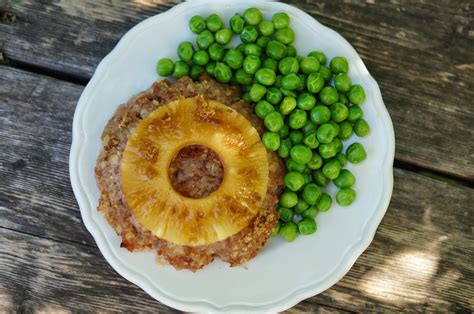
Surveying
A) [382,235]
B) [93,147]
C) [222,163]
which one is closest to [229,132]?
[222,163]

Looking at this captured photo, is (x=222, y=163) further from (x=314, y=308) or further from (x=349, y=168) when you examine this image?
(x=314, y=308)

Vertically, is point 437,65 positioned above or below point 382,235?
above

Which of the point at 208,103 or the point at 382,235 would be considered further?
the point at 382,235

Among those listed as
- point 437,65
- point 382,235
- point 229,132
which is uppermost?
point 437,65

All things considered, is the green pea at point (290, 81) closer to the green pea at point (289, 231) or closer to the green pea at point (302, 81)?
the green pea at point (302, 81)

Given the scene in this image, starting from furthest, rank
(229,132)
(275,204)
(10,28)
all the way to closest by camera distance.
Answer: (10,28) < (275,204) < (229,132)

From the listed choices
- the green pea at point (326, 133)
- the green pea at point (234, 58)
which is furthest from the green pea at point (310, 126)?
the green pea at point (234, 58)

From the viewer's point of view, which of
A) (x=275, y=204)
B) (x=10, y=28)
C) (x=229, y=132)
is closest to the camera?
(x=229, y=132)
